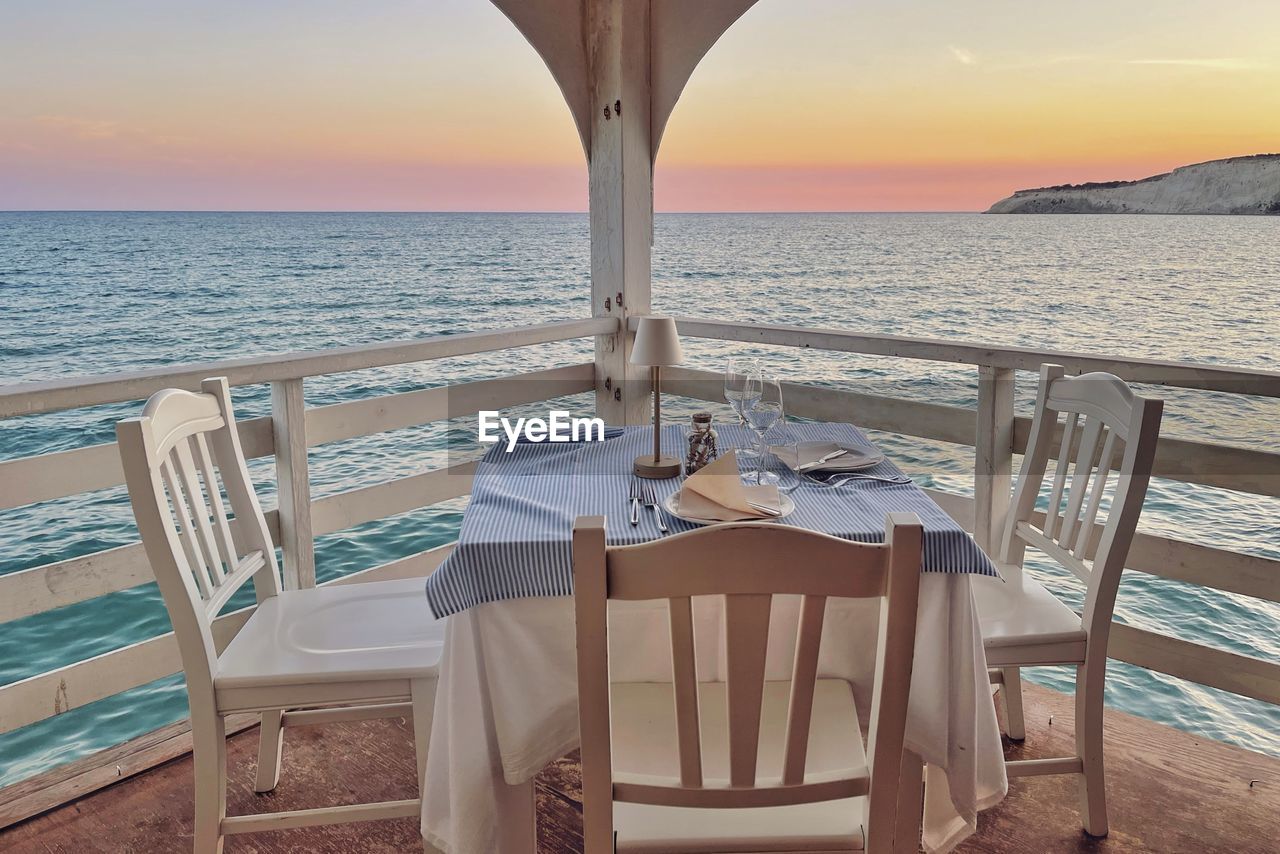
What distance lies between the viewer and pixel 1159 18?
13938 mm

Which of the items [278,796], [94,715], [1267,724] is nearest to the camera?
[278,796]

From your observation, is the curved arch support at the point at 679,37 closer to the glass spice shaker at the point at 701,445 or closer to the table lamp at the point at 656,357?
the table lamp at the point at 656,357

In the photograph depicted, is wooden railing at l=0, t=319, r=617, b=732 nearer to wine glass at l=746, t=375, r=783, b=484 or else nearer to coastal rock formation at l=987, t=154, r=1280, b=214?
wine glass at l=746, t=375, r=783, b=484

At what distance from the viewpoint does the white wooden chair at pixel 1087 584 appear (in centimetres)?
153

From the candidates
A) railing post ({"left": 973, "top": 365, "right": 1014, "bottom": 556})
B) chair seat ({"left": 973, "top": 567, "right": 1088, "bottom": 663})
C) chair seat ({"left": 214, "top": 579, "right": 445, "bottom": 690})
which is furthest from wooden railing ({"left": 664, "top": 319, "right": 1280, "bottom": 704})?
chair seat ({"left": 214, "top": 579, "right": 445, "bottom": 690})

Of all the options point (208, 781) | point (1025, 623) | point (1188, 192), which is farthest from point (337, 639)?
point (1188, 192)

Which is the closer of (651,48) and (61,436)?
(651,48)

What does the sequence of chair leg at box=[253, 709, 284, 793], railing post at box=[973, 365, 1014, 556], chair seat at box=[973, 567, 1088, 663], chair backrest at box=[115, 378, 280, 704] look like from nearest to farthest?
1. chair backrest at box=[115, 378, 280, 704]
2. chair seat at box=[973, 567, 1088, 663]
3. chair leg at box=[253, 709, 284, 793]
4. railing post at box=[973, 365, 1014, 556]

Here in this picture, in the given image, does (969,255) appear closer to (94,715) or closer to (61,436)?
(61,436)

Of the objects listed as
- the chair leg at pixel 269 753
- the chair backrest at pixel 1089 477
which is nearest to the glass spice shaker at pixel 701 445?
the chair backrest at pixel 1089 477

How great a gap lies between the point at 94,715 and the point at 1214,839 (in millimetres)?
5199

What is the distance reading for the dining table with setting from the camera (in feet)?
4.11

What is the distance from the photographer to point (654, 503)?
1496mm

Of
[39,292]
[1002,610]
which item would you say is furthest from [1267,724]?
[39,292]
